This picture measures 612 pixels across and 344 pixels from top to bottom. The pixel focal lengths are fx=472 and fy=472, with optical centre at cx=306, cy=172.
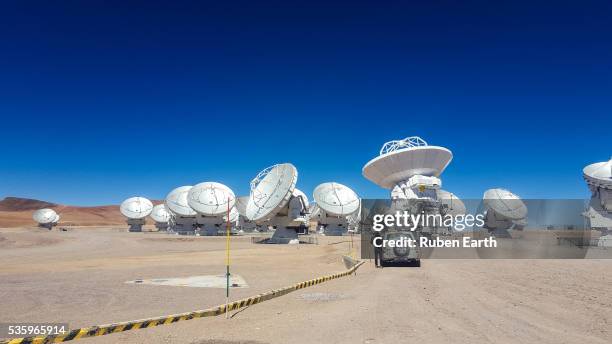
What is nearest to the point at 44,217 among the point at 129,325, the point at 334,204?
the point at 334,204

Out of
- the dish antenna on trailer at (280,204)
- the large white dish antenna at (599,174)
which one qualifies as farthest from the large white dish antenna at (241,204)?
the large white dish antenna at (599,174)

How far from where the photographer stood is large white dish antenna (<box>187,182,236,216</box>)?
2643 inches

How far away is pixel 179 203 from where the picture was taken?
76.9 m

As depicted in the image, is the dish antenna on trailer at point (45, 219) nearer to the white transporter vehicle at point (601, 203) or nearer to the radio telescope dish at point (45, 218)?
the radio telescope dish at point (45, 218)

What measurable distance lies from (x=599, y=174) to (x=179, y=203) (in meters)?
58.5

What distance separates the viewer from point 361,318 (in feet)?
36.1

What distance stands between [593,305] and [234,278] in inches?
520

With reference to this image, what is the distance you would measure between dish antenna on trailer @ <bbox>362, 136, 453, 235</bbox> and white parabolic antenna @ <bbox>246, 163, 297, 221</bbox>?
343 inches

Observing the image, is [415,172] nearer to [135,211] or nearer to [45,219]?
[135,211]

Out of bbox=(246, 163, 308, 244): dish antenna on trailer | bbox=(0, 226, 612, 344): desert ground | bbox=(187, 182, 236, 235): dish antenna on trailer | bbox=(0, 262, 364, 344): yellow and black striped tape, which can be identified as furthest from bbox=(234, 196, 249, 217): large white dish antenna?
bbox=(0, 262, 364, 344): yellow and black striped tape

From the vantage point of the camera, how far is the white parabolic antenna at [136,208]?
9775 centimetres

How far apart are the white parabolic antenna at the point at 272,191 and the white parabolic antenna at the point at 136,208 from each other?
174 ft

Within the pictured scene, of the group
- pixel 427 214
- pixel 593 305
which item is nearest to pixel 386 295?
pixel 593 305

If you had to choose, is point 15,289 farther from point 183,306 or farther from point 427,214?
point 427,214
